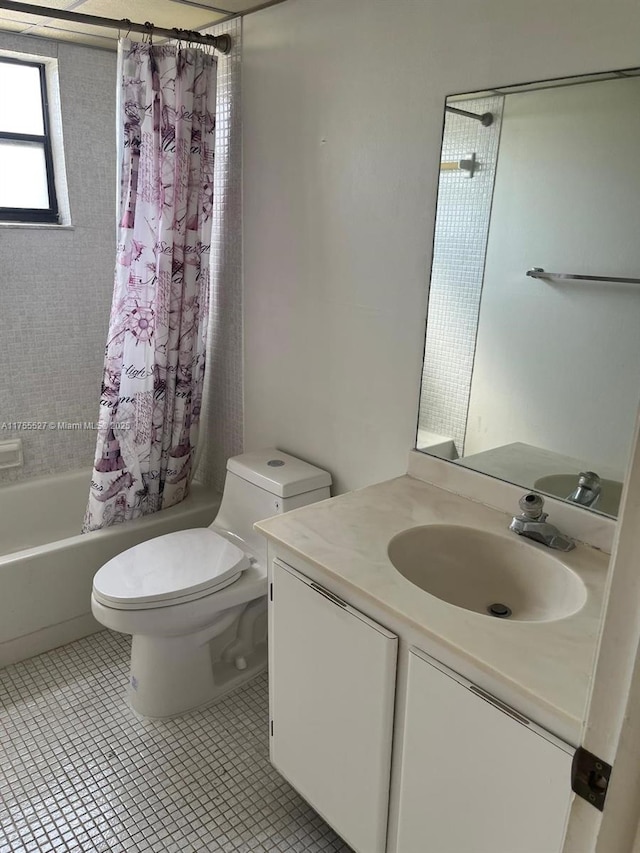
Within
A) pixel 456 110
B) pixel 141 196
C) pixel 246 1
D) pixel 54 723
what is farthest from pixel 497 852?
pixel 246 1

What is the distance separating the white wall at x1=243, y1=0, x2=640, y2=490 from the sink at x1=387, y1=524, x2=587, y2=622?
45cm

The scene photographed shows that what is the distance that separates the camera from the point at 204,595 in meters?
1.99

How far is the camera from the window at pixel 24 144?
265 centimetres

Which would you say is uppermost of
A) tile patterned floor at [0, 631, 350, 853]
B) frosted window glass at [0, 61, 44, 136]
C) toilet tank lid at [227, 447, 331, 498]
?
frosted window glass at [0, 61, 44, 136]

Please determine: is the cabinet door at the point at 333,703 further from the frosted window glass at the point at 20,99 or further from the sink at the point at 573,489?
the frosted window glass at the point at 20,99

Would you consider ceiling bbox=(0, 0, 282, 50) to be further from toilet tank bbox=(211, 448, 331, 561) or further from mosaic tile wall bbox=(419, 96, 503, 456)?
toilet tank bbox=(211, 448, 331, 561)

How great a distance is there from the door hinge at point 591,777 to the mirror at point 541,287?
3.08 ft

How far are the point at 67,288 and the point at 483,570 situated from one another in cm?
222

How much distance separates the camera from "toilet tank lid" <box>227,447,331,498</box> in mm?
2160

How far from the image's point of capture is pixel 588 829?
62cm

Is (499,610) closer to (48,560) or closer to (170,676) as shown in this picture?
(170,676)

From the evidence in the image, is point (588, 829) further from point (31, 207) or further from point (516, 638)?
point (31, 207)

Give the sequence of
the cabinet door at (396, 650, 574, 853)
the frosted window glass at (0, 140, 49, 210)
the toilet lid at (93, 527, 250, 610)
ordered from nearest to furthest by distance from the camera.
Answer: the cabinet door at (396, 650, 574, 853), the toilet lid at (93, 527, 250, 610), the frosted window glass at (0, 140, 49, 210)

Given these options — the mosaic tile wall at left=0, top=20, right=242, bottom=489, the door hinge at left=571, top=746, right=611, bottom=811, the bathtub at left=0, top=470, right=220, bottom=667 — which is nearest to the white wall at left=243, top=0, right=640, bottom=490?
the mosaic tile wall at left=0, top=20, right=242, bottom=489
